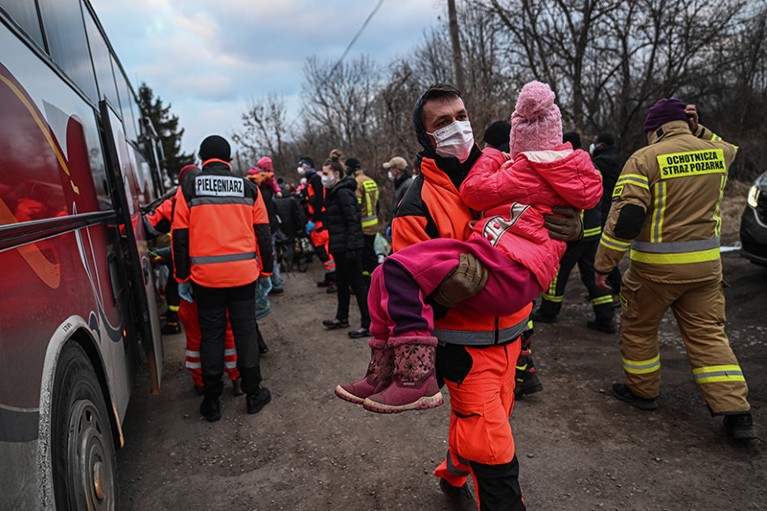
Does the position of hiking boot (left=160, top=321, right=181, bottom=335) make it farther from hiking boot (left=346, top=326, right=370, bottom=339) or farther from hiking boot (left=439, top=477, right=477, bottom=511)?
hiking boot (left=439, top=477, right=477, bottom=511)

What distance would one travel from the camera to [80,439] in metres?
1.99

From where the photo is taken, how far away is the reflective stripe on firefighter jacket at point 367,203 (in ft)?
22.4

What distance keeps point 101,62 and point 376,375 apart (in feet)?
15.1

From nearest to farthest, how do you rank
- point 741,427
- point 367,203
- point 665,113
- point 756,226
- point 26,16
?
1. point 26,16
2. point 741,427
3. point 665,113
4. point 756,226
5. point 367,203

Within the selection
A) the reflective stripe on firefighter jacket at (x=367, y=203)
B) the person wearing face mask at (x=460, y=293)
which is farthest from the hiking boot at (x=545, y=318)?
the person wearing face mask at (x=460, y=293)

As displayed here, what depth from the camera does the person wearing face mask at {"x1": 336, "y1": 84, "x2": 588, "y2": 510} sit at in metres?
1.65

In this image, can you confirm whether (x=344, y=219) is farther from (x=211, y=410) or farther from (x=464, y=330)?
(x=464, y=330)

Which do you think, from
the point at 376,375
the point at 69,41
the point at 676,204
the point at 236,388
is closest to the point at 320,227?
the point at 236,388

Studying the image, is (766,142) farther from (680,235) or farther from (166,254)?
(166,254)

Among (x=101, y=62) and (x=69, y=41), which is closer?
(x=69, y=41)

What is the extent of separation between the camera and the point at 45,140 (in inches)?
83.0

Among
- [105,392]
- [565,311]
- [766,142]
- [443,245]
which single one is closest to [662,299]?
[443,245]

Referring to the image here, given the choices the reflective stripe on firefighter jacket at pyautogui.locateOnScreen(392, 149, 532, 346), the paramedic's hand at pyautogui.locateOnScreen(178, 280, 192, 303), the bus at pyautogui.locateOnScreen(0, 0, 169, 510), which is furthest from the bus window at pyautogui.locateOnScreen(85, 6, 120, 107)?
the reflective stripe on firefighter jacket at pyautogui.locateOnScreen(392, 149, 532, 346)

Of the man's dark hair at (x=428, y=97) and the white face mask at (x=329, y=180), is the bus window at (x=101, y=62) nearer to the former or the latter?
the white face mask at (x=329, y=180)
